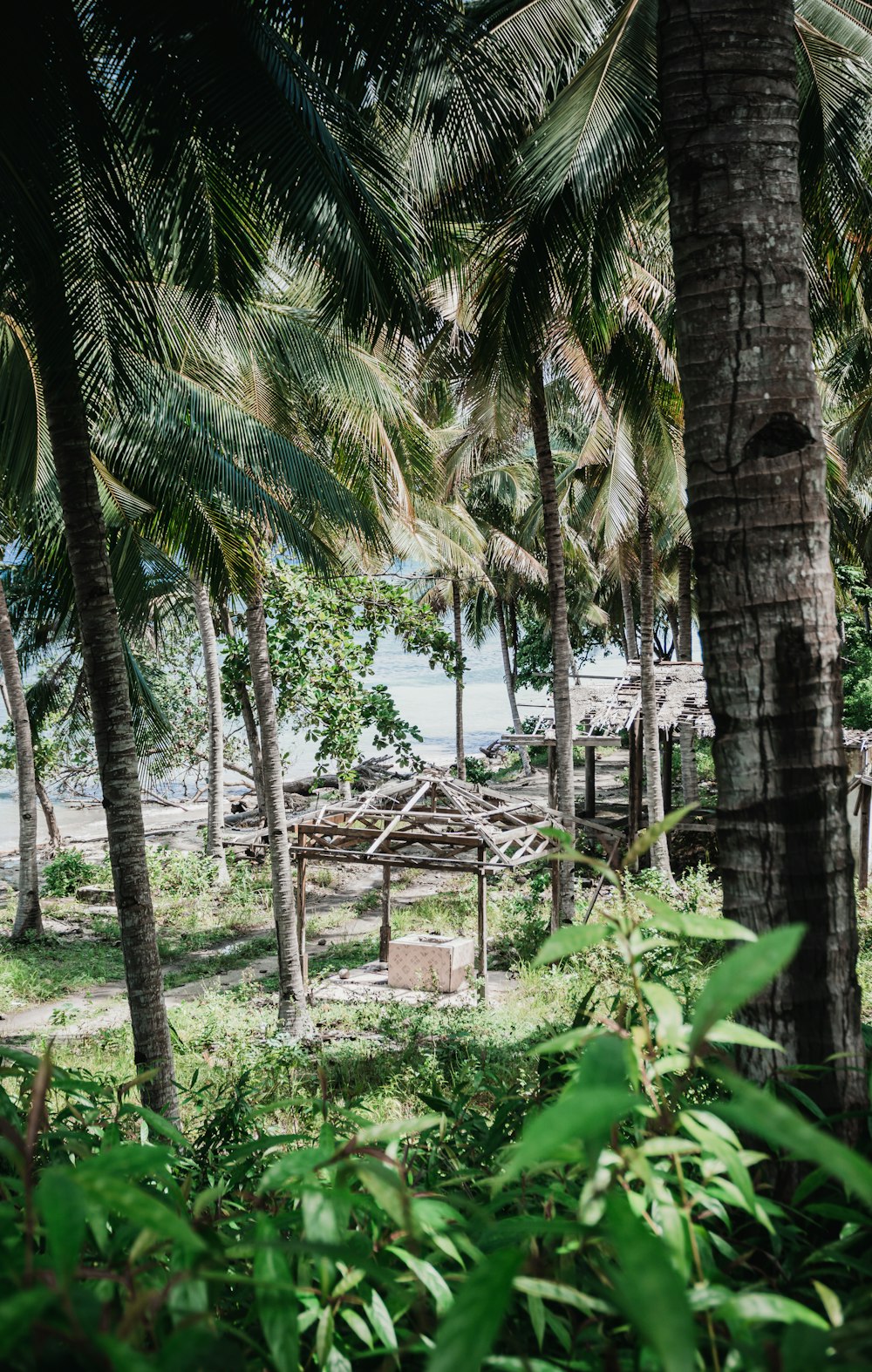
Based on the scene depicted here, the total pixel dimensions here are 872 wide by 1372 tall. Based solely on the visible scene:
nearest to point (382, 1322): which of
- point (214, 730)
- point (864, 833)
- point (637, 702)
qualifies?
point (864, 833)

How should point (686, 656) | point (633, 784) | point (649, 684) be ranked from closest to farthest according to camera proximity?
point (649, 684) < point (633, 784) < point (686, 656)

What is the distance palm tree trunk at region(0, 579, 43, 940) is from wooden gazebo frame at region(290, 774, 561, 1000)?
3.73m

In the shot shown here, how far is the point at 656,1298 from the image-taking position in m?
0.66

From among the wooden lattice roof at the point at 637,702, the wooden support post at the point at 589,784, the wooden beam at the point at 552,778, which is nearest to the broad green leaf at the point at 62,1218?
the wooden lattice roof at the point at 637,702

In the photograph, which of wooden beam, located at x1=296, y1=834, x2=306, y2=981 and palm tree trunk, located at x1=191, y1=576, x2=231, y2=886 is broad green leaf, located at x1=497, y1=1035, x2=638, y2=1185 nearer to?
wooden beam, located at x1=296, y1=834, x2=306, y2=981

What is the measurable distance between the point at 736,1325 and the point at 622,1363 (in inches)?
6.8

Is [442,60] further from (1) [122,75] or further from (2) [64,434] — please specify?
(2) [64,434]

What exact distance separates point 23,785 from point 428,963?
20.7 feet

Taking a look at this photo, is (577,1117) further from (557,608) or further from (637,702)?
(637,702)

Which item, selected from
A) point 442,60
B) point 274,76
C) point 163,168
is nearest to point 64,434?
point 163,168

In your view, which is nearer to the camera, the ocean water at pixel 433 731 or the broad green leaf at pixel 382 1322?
the broad green leaf at pixel 382 1322

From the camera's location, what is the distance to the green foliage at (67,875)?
1733cm

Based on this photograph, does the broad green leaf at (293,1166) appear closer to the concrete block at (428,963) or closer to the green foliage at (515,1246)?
the green foliage at (515,1246)

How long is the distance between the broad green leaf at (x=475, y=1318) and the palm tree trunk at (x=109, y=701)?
153 inches
